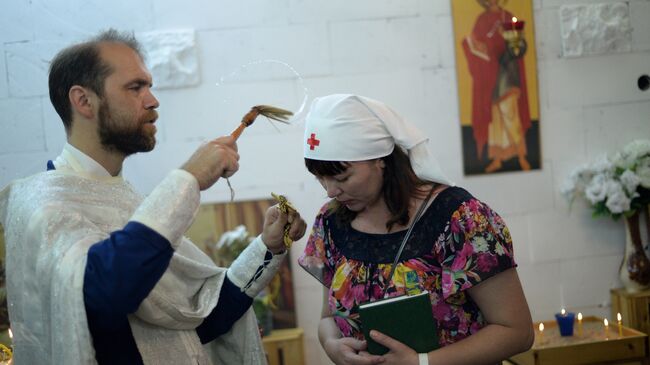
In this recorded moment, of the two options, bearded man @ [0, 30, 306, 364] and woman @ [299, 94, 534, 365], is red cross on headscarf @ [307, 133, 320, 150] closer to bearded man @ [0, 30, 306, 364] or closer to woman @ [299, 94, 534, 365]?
woman @ [299, 94, 534, 365]

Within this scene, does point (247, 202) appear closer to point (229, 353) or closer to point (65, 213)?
point (229, 353)

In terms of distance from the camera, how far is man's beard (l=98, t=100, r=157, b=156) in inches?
73.5

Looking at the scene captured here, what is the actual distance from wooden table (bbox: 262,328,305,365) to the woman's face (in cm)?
185

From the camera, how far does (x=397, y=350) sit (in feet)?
5.99

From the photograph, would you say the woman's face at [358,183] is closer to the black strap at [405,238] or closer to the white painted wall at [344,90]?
the black strap at [405,238]

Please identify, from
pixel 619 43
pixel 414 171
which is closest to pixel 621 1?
pixel 619 43

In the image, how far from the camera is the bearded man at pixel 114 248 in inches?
61.8

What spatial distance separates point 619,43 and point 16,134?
337cm

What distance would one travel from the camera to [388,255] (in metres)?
1.95

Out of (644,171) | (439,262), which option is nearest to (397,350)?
(439,262)

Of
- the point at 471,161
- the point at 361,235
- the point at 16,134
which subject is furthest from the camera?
the point at 471,161

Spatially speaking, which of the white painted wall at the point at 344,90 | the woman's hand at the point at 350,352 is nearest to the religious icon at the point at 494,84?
the white painted wall at the point at 344,90

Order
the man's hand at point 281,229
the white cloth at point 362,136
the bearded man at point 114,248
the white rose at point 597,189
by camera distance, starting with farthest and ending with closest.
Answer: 1. the white rose at point 597,189
2. the man's hand at point 281,229
3. the white cloth at point 362,136
4. the bearded man at point 114,248

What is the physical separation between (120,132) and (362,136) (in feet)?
2.14
